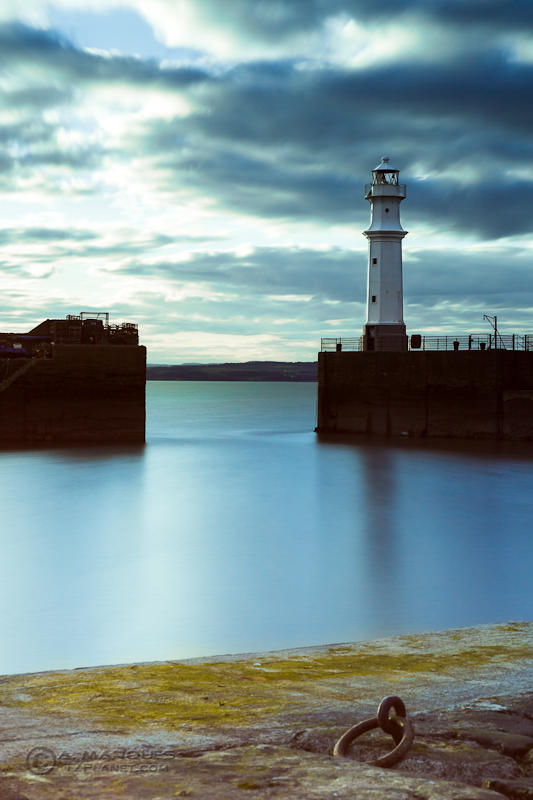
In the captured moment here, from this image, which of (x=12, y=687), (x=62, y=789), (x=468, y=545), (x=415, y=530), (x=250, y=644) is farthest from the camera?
(x=415, y=530)

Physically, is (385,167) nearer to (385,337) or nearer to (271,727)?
(385,337)

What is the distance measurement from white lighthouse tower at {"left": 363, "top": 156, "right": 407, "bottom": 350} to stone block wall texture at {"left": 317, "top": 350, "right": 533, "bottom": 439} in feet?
10.4

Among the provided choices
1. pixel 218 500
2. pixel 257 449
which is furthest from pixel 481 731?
pixel 257 449

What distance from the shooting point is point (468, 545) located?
13641 millimetres

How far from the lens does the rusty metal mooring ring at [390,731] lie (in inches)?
102

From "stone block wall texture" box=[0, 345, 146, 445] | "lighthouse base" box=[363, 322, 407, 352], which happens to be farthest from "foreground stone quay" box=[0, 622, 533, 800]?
"lighthouse base" box=[363, 322, 407, 352]

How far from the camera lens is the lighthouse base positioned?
33000 mm

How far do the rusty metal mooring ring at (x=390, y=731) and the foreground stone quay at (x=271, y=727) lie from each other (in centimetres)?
5

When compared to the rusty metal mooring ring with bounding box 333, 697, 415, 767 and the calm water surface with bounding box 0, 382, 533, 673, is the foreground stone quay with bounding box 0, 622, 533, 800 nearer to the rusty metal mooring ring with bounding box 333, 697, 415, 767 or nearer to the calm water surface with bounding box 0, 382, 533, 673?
the rusty metal mooring ring with bounding box 333, 697, 415, 767

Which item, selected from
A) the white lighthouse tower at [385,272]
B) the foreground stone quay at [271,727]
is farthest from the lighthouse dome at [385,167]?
the foreground stone quay at [271,727]

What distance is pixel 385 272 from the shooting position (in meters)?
33.2

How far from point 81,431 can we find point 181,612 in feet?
55.3

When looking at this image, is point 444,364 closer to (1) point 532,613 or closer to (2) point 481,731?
(1) point 532,613

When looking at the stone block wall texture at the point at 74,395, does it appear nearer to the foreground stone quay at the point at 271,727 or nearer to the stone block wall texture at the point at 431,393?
the stone block wall texture at the point at 431,393
